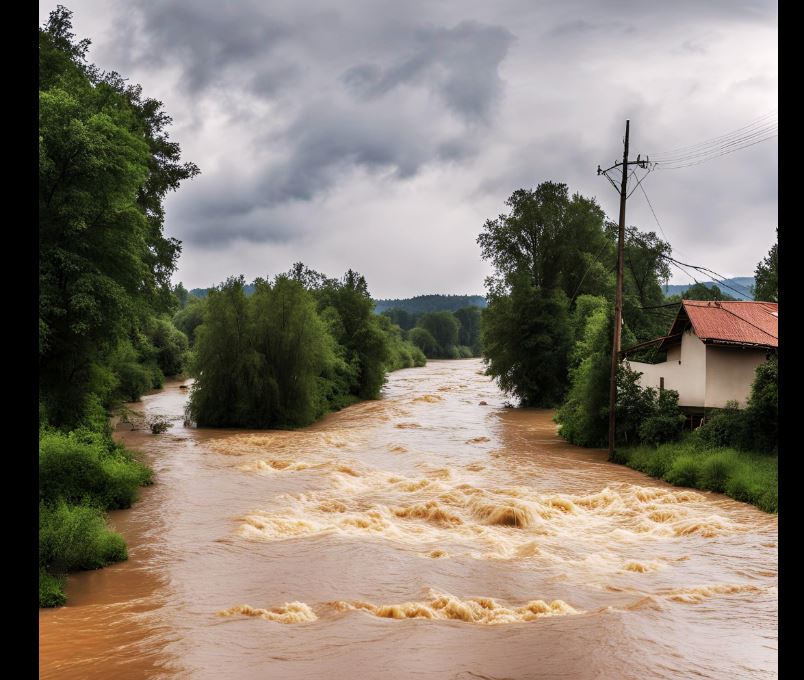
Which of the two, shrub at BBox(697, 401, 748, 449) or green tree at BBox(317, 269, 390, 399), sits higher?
green tree at BBox(317, 269, 390, 399)

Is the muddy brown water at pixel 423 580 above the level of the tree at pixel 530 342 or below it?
below

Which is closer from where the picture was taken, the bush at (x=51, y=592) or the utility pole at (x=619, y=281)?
the bush at (x=51, y=592)

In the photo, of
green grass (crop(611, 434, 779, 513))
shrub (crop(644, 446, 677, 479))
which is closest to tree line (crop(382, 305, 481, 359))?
shrub (crop(644, 446, 677, 479))

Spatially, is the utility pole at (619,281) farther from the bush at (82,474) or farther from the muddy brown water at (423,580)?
the bush at (82,474)

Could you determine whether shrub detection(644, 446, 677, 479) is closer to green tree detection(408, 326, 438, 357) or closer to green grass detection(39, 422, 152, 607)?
green grass detection(39, 422, 152, 607)

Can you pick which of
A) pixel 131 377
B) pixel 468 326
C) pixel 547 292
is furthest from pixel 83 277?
pixel 468 326

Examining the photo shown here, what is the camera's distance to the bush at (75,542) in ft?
42.1

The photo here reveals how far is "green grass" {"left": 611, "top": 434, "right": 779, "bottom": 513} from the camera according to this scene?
61.6 ft

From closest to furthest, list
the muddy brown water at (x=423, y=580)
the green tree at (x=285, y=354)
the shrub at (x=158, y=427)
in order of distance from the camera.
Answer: the muddy brown water at (x=423, y=580) → the shrub at (x=158, y=427) → the green tree at (x=285, y=354)

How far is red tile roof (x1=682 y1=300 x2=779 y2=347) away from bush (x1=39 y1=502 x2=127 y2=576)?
61.7 feet

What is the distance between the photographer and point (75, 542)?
13109 mm

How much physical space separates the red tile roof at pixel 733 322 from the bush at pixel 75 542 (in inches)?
740

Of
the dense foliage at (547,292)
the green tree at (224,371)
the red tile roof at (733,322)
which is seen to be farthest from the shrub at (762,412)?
the green tree at (224,371)
